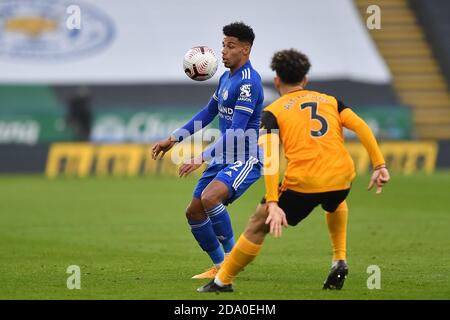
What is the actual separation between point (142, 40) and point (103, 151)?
20.2 feet

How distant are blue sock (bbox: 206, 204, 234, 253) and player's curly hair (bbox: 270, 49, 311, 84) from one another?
1824mm

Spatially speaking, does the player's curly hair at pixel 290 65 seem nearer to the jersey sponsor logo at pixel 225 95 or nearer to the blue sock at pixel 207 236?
the jersey sponsor logo at pixel 225 95

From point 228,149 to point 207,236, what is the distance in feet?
3.02

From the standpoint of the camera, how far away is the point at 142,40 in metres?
34.7

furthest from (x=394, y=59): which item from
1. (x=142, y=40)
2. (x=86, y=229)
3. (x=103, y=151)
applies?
(x=86, y=229)

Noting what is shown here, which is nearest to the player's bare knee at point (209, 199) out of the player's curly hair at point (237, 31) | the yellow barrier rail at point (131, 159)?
the player's curly hair at point (237, 31)

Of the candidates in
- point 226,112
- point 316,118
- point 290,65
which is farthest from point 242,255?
point 226,112

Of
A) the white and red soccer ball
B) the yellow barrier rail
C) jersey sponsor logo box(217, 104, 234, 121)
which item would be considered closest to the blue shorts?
jersey sponsor logo box(217, 104, 234, 121)

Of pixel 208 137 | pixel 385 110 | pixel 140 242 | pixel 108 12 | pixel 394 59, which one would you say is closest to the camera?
pixel 140 242

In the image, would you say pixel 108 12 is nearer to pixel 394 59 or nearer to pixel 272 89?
pixel 272 89

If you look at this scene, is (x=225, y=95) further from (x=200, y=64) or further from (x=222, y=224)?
(x=222, y=224)

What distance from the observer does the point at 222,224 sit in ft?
33.0

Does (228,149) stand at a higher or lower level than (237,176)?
higher
